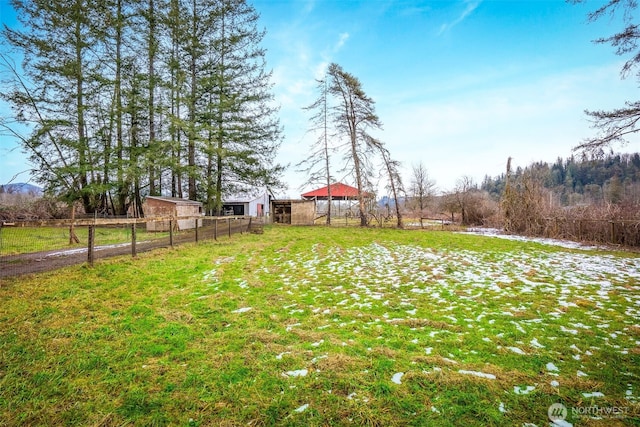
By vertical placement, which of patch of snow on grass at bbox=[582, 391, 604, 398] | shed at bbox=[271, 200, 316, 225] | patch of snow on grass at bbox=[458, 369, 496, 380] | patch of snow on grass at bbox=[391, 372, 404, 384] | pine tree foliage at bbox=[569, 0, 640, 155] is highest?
pine tree foliage at bbox=[569, 0, 640, 155]

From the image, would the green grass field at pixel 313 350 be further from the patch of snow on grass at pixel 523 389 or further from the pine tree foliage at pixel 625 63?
the pine tree foliage at pixel 625 63

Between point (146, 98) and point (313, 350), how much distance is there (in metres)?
23.1

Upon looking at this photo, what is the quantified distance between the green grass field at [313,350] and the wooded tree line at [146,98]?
14442 mm

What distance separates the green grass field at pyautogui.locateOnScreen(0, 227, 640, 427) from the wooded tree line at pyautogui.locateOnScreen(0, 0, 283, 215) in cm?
1444

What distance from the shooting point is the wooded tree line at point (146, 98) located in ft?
54.7

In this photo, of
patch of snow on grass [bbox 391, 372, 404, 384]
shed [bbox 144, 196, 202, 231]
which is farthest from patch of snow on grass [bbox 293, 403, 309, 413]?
shed [bbox 144, 196, 202, 231]

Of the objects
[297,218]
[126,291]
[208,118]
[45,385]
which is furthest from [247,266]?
[297,218]

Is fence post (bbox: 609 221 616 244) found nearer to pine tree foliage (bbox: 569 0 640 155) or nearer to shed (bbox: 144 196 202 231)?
pine tree foliage (bbox: 569 0 640 155)

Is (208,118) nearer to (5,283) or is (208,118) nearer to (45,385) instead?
(5,283)

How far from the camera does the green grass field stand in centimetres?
227

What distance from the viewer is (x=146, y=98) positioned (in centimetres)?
1925

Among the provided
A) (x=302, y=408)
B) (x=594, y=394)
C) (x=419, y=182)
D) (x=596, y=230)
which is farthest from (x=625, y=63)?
(x=419, y=182)

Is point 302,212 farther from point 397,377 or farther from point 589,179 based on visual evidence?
point 589,179

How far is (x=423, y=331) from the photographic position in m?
3.84
